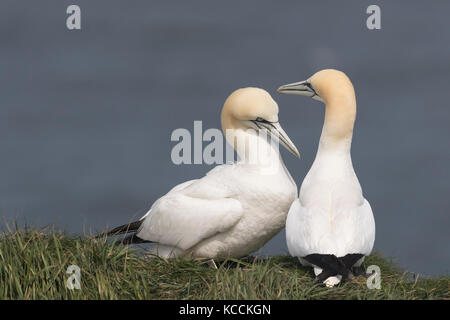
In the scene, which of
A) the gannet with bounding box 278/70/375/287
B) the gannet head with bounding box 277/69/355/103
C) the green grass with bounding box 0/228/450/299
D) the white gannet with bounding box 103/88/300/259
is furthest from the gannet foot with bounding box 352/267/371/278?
the gannet head with bounding box 277/69/355/103

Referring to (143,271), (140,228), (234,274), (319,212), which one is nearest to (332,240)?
(319,212)

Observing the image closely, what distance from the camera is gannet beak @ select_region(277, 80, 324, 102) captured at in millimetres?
9706

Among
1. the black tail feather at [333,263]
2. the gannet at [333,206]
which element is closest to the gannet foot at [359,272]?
the gannet at [333,206]

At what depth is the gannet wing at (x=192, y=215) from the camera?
9.44 meters

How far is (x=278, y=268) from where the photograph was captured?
872 centimetres

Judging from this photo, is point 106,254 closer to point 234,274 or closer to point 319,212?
point 234,274

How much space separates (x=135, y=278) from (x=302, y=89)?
3.31 metres

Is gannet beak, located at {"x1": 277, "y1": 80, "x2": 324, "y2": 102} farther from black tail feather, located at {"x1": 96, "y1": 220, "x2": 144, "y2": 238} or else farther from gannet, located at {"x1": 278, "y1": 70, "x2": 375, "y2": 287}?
black tail feather, located at {"x1": 96, "y1": 220, "x2": 144, "y2": 238}

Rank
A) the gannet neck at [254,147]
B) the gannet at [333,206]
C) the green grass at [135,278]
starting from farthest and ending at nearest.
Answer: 1. the gannet neck at [254,147]
2. the gannet at [333,206]
3. the green grass at [135,278]

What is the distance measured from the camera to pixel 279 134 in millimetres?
9758

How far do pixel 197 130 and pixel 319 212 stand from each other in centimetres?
188

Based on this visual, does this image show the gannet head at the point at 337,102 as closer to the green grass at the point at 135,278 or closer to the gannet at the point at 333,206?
the gannet at the point at 333,206

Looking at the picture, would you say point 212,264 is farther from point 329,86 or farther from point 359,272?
point 329,86

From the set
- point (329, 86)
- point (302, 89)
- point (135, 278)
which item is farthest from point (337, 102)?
point (135, 278)
